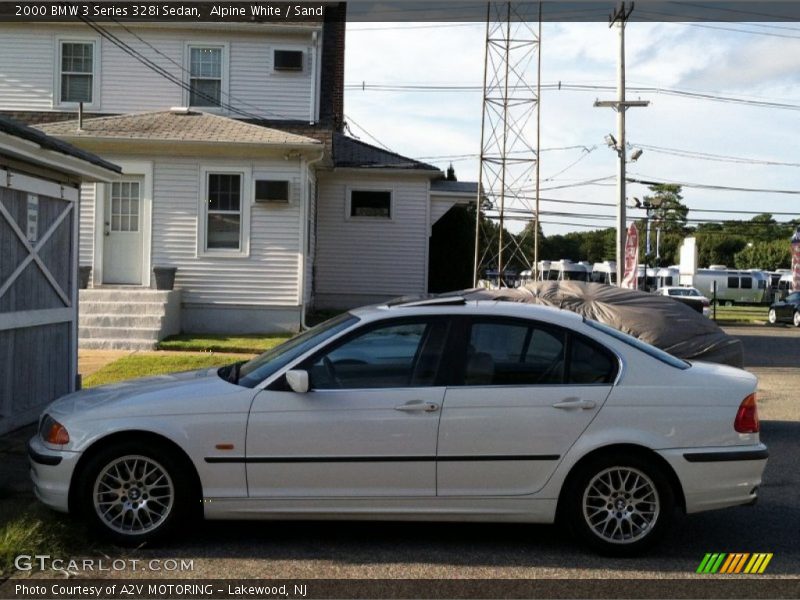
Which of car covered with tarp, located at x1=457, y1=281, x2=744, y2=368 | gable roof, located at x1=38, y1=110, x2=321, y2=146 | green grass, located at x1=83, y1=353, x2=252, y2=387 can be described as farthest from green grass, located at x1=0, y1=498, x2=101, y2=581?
gable roof, located at x1=38, y1=110, x2=321, y2=146

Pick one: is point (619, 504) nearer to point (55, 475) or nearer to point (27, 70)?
point (55, 475)

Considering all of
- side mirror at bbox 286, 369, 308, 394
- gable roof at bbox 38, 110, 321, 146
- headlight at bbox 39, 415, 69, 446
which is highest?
gable roof at bbox 38, 110, 321, 146

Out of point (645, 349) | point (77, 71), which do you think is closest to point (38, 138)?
point (645, 349)

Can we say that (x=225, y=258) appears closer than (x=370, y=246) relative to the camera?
Yes

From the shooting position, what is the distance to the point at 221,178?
18.5 meters

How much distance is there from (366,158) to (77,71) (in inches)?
295

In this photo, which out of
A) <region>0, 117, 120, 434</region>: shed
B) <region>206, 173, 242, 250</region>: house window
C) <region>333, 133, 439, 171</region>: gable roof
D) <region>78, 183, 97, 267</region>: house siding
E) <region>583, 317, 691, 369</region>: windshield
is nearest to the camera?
<region>583, 317, 691, 369</region>: windshield

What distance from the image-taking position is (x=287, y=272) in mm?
18609

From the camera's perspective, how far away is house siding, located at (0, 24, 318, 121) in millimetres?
22016

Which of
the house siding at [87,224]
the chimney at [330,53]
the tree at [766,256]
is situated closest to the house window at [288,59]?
the chimney at [330,53]

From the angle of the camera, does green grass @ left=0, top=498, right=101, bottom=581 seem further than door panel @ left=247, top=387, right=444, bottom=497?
No

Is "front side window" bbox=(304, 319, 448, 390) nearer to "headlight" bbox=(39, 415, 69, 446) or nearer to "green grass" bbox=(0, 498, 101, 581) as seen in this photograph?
"headlight" bbox=(39, 415, 69, 446)

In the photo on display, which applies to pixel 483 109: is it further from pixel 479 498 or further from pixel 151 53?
pixel 479 498

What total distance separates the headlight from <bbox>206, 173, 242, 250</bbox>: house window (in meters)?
12.6
